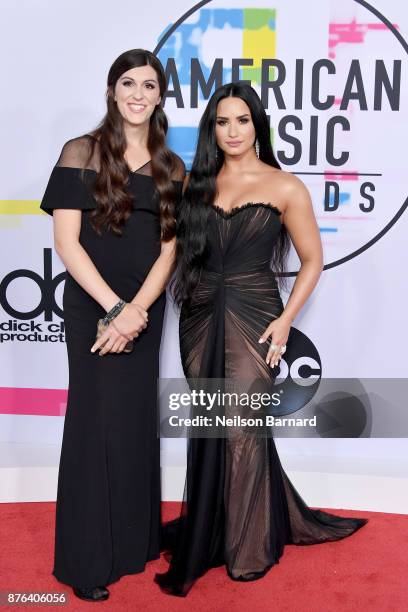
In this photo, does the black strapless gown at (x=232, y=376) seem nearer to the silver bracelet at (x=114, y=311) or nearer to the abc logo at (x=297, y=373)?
the silver bracelet at (x=114, y=311)

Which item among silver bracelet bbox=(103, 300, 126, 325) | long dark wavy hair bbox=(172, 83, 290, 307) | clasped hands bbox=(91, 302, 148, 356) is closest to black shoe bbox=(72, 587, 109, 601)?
clasped hands bbox=(91, 302, 148, 356)

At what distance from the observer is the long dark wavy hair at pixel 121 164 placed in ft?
8.11

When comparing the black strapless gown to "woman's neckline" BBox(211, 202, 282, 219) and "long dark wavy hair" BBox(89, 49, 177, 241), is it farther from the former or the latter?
"long dark wavy hair" BBox(89, 49, 177, 241)

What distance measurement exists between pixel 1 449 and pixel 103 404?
1.64 meters

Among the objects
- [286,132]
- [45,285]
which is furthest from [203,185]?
[45,285]

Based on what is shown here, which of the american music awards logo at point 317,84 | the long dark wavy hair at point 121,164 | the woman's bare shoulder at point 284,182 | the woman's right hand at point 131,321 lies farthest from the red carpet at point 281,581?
the american music awards logo at point 317,84

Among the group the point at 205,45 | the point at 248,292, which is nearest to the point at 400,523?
the point at 248,292

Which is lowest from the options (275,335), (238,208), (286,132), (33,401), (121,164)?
(33,401)

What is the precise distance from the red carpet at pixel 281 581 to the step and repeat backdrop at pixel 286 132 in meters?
0.97

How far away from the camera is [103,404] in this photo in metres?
2.57

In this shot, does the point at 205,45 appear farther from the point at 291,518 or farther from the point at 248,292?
the point at 291,518

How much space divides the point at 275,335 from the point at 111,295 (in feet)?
2.11

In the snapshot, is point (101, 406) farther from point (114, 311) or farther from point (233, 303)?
point (233, 303)

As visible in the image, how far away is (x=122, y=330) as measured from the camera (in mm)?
2492
